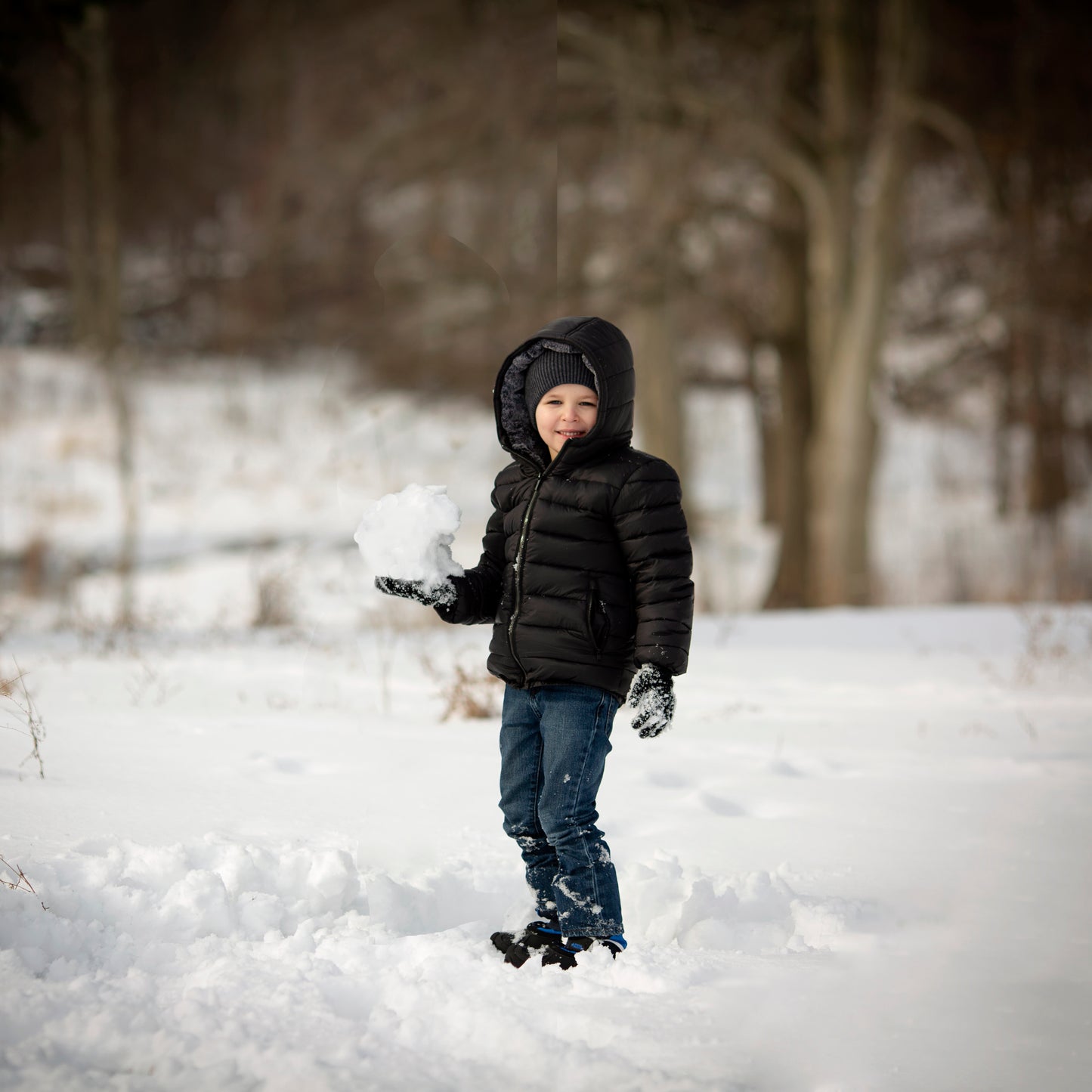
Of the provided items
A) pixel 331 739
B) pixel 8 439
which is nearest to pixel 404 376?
pixel 8 439

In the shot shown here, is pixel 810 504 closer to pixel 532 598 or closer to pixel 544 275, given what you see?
pixel 544 275

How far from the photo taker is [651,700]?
2.59 m

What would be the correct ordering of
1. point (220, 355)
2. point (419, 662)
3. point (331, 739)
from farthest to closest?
1. point (220, 355)
2. point (419, 662)
3. point (331, 739)

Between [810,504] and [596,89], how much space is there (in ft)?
16.3

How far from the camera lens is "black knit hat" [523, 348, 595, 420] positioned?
283 centimetres

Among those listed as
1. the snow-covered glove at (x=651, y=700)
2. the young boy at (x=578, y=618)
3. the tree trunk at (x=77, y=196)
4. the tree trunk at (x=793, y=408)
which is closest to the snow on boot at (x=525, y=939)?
the young boy at (x=578, y=618)

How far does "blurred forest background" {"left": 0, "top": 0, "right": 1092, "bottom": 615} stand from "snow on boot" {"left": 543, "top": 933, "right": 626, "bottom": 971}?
744 centimetres

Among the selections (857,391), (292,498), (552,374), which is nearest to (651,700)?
(552,374)

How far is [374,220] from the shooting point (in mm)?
20297

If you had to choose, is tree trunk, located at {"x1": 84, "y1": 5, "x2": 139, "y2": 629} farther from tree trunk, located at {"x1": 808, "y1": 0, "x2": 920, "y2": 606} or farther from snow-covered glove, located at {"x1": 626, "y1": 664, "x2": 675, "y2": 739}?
snow-covered glove, located at {"x1": 626, "y1": 664, "x2": 675, "y2": 739}

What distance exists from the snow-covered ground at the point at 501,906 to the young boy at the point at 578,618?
0.57 feet

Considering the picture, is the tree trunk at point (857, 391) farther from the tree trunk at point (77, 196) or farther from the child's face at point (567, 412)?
the tree trunk at point (77, 196)

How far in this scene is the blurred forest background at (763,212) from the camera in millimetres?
11109

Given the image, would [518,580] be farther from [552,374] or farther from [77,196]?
[77,196]
